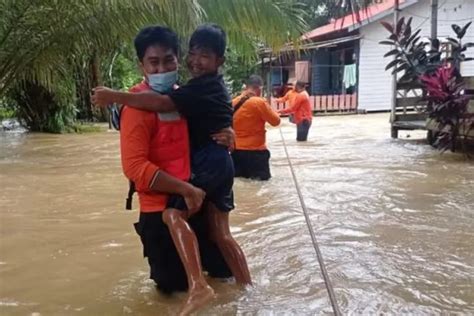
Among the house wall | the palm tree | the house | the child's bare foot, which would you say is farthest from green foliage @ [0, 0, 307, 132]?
the house wall

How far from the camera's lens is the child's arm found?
9.59ft

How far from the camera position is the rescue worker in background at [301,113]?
12484 mm

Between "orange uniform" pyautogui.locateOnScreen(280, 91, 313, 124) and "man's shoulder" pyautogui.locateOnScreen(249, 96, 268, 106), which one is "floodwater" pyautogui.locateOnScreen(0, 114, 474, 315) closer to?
"man's shoulder" pyautogui.locateOnScreen(249, 96, 268, 106)

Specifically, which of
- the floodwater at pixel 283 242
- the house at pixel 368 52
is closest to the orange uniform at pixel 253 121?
the floodwater at pixel 283 242

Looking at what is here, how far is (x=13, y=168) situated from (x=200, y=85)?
6.58 m

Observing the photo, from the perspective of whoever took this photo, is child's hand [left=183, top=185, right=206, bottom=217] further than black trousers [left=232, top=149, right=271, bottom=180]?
No

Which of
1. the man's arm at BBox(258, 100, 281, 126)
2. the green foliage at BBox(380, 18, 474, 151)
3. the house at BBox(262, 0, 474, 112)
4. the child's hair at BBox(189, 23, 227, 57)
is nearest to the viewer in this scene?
the child's hair at BBox(189, 23, 227, 57)

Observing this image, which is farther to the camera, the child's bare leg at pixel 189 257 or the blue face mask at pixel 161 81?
the blue face mask at pixel 161 81

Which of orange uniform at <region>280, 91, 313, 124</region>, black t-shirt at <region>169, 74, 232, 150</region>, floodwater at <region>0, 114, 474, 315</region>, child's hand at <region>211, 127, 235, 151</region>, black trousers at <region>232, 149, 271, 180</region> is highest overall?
black t-shirt at <region>169, 74, 232, 150</region>

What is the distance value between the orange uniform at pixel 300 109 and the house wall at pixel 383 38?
33.0 ft

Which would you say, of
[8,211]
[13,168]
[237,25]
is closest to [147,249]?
[8,211]

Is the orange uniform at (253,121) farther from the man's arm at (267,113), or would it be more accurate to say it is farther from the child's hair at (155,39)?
the child's hair at (155,39)

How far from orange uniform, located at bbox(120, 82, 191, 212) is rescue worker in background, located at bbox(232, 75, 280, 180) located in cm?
388

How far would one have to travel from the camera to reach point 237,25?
9812mm
